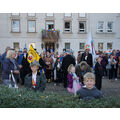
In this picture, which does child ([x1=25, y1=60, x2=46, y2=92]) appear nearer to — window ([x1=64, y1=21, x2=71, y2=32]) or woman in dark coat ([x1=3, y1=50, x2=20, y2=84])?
woman in dark coat ([x1=3, y1=50, x2=20, y2=84])

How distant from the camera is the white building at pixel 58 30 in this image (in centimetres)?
2698

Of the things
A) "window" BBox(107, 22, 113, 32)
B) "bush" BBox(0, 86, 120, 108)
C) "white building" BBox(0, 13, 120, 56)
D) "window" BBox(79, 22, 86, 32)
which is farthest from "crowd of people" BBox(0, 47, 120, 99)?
"window" BBox(107, 22, 113, 32)

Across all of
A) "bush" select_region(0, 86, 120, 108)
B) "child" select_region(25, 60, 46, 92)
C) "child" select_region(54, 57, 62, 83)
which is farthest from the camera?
"child" select_region(54, 57, 62, 83)

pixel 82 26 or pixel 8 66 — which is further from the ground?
pixel 82 26

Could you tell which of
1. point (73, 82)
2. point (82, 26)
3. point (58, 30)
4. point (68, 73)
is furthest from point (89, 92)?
point (82, 26)

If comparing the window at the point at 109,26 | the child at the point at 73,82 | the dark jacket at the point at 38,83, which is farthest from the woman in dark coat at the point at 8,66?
the window at the point at 109,26

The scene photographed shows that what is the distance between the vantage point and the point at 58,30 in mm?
27234

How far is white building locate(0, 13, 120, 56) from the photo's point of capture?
27.0 meters

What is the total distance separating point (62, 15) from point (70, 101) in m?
25.6

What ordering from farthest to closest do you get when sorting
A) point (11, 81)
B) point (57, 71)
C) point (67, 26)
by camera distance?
point (67, 26) → point (57, 71) → point (11, 81)

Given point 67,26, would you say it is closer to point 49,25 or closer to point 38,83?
point 49,25

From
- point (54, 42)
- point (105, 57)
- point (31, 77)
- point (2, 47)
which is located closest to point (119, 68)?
point (105, 57)

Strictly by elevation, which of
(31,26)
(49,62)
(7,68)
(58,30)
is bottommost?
(49,62)

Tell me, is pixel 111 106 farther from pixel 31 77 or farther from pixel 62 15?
pixel 62 15
